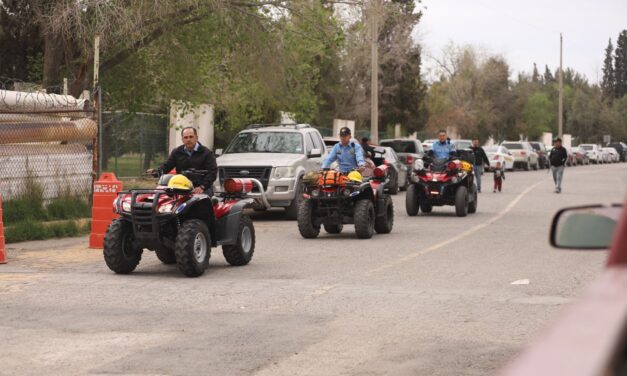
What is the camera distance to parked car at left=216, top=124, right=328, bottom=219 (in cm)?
2267

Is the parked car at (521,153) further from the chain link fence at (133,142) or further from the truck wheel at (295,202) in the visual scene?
the truck wheel at (295,202)

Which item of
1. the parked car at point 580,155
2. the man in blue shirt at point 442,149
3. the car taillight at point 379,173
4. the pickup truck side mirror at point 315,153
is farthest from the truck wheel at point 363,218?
the parked car at point 580,155

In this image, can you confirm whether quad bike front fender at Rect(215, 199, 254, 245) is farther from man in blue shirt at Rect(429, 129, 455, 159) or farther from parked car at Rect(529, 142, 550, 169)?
parked car at Rect(529, 142, 550, 169)

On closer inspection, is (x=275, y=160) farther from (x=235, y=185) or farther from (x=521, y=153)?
(x=521, y=153)

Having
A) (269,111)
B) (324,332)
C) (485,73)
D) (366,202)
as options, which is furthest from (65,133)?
(485,73)

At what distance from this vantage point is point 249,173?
2283 cm

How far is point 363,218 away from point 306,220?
0.91 m

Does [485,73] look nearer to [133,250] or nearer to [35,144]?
[35,144]

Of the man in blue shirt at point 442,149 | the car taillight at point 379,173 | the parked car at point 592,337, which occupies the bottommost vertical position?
the car taillight at point 379,173

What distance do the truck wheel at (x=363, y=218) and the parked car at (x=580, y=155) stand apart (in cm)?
6480

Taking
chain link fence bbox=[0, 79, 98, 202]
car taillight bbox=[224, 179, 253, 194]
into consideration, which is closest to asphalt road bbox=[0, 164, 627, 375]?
car taillight bbox=[224, 179, 253, 194]

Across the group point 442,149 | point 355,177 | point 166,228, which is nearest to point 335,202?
point 355,177

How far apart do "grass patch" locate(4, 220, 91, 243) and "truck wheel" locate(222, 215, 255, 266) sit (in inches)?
206

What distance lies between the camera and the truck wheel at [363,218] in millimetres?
17859
